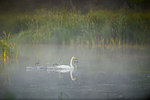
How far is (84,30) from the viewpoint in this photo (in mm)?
13766

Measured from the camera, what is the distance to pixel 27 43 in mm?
14375

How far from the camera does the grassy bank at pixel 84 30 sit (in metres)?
13.8

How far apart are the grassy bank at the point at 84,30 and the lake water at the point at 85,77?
2.55 feet

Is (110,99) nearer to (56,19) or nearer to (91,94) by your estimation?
(91,94)

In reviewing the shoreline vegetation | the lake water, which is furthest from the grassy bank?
the lake water

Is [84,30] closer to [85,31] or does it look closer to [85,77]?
[85,31]

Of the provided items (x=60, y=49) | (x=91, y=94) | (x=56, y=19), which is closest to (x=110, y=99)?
(x=91, y=94)

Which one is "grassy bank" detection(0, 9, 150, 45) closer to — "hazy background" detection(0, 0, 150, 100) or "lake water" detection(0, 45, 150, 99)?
"hazy background" detection(0, 0, 150, 100)

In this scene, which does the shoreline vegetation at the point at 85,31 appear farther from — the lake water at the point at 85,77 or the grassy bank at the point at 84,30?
the lake water at the point at 85,77

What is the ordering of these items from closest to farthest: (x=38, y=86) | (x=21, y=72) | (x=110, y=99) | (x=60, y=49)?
(x=110, y=99), (x=38, y=86), (x=21, y=72), (x=60, y=49)

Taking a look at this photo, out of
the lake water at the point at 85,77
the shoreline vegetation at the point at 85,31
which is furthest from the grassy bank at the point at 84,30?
the lake water at the point at 85,77

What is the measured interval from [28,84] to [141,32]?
8.77 meters

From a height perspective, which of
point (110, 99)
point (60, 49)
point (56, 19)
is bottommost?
point (110, 99)

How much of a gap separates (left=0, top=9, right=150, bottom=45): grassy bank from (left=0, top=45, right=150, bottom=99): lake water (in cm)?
78
